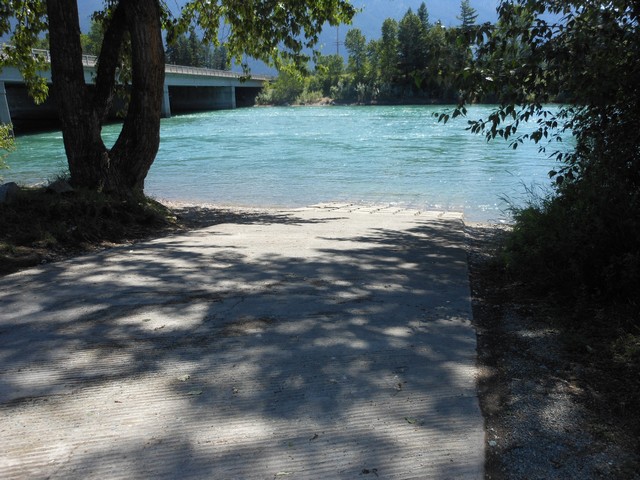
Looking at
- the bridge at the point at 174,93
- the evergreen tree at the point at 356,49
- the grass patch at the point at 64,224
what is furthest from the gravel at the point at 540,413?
the evergreen tree at the point at 356,49

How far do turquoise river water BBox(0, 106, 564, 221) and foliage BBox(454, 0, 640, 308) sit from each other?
7.03m

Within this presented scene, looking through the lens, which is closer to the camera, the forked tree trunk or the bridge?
the forked tree trunk

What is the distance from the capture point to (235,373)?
298cm

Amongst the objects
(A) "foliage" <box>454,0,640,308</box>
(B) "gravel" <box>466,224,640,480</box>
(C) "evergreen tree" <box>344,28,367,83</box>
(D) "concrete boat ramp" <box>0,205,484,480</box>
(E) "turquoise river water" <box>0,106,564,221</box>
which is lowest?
(E) "turquoise river water" <box>0,106,564,221</box>

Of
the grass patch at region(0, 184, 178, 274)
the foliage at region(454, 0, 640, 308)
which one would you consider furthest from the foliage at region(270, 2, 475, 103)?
the grass patch at region(0, 184, 178, 274)

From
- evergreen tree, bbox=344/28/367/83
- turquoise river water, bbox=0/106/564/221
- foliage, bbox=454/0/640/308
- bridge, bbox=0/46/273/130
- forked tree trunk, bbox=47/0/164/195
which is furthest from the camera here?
evergreen tree, bbox=344/28/367/83

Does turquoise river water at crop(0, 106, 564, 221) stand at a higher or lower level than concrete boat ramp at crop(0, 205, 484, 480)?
lower

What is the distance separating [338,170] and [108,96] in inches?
535

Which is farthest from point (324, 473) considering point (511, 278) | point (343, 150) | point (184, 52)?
point (184, 52)

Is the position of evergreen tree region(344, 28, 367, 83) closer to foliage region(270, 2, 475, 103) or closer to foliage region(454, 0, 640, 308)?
foliage region(270, 2, 475, 103)

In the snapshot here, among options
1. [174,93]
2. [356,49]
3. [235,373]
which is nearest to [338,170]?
[235,373]

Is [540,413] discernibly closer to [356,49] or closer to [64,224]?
[64,224]

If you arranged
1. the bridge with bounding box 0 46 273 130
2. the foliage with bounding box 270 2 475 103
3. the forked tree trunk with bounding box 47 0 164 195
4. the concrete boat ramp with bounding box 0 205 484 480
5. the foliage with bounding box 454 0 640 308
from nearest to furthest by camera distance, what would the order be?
the concrete boat ramp with bounding box 0 205 484 480 < the foliage with bounding box 454 0 640 308 < the foliage with bounding box 270 2 475 103 < the forked tree trunk with bounding box 47 0 164 195 < the bridge with bounding box 0 46 273 130

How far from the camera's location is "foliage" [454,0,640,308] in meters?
4.21
